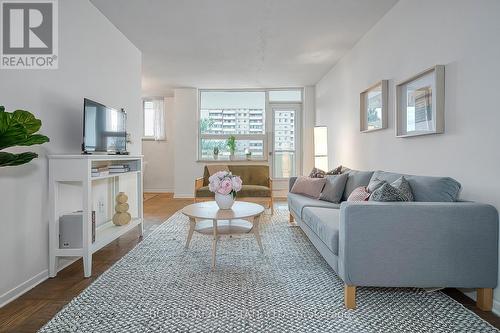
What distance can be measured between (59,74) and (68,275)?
65.3 inches

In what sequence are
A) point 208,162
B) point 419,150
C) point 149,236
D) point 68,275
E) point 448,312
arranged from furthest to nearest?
point 208,162, point 149,236, point 419,150, point 68,275, point 448,312

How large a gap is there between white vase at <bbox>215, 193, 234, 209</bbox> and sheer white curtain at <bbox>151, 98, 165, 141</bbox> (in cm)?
556

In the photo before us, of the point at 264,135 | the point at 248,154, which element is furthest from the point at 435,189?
the point at 264,135

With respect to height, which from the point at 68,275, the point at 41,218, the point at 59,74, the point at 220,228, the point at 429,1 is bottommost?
the point at 68,275

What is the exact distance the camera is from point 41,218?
7.92 ft

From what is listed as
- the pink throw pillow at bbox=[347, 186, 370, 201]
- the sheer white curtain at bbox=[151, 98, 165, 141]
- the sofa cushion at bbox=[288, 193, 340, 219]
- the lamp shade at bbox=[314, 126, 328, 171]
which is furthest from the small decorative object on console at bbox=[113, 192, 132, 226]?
the sheer white curtain at bbox=[151, 98, 165, 141]

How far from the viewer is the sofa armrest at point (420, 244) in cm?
186

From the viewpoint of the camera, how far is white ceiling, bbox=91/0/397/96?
329 centimetres

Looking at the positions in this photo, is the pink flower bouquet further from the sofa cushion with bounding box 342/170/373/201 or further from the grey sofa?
the grey sofa

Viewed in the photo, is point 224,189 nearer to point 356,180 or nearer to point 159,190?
point 356,180

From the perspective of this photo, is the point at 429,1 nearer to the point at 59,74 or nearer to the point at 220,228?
the point at 220,228

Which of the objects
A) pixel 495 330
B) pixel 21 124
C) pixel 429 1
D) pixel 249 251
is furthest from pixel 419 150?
pixel 21 124

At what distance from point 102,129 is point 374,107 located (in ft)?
9.64

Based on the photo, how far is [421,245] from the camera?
188cm
